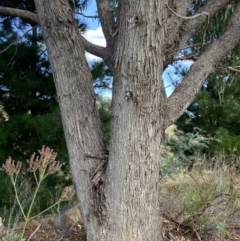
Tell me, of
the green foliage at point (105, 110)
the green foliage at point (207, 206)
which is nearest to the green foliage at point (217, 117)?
the green foliage at point (105, 110)

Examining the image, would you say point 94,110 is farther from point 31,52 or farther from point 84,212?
point 31,52

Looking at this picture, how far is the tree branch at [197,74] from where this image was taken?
9.78ft

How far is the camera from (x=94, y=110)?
2.89m

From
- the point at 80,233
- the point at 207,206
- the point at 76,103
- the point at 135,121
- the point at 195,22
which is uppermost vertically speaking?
the point at 195,22

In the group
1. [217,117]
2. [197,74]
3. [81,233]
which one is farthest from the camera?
[217,117]

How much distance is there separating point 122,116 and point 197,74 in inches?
29.7

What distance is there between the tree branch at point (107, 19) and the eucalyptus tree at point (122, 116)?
0.44m

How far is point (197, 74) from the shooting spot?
121 inches

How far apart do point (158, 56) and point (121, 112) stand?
0.43 m

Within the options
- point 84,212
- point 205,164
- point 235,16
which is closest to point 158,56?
point 235,16

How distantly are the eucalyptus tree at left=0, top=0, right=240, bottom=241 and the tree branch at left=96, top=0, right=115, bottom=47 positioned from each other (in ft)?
1.45

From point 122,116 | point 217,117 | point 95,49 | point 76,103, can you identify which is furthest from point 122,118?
point 217,117

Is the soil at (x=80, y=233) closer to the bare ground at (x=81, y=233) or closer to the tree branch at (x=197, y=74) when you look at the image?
the bare ground at (x=81, y=233)

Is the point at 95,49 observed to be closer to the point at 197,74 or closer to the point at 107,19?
the point at 107,19
